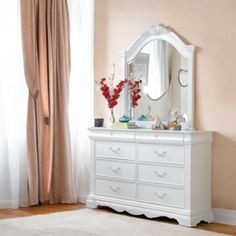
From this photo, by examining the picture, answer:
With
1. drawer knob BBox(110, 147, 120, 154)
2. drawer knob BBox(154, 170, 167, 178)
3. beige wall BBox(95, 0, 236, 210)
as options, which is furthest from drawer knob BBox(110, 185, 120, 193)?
beige wall BBox(95, 0, 236, 210)

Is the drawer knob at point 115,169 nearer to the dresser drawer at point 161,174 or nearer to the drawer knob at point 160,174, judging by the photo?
the dresser drawer at point 161,174

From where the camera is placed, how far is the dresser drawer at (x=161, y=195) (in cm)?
479

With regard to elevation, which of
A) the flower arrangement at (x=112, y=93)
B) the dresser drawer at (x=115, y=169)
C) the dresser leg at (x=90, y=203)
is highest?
the flower arrangement at (x=112, y=93)

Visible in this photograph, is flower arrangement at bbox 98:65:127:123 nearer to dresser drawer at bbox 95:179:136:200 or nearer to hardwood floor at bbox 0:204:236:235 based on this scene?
dresser drawer at bbox 95:179:136:200

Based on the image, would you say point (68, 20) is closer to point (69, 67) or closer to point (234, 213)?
point (69, 67)

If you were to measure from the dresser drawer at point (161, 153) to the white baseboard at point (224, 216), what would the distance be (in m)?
0.61

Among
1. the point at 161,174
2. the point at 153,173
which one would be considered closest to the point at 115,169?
the point at 153,173

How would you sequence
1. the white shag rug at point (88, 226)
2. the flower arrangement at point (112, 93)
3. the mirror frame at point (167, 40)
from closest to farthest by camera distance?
the white shag rug at point (88, 226)
the mirror frame at point (167, 40)
the flower arrangement at point (112, 93)

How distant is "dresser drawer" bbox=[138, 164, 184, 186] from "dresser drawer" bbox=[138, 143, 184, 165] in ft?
0.22

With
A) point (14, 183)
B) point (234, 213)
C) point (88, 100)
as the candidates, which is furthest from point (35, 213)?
point (234, 213)

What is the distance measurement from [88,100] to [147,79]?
1.00 metres

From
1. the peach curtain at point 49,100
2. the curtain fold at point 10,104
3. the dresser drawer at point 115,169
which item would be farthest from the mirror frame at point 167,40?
the curtain fold at point 10,104

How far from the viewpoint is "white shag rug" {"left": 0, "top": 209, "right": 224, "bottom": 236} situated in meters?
4.41

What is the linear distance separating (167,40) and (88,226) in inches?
78.1
